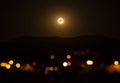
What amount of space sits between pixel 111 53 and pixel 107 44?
92 centimetres

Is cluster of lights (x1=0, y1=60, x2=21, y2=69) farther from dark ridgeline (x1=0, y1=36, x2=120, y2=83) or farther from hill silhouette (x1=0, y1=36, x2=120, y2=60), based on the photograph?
hill silhouette (x1=0, y1=36, x2=120, y2=60)

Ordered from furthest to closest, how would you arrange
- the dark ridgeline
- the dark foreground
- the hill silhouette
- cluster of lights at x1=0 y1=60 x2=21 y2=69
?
the hill silhouette
the dark ridgeline
cluster of lights at x1=0 y1=60 x2=21 y2=69
the dark foreground

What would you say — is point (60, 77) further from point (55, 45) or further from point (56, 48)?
point (55, 45)

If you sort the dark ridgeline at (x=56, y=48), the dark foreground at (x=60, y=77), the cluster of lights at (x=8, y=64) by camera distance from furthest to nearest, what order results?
the dark ridgeline at (x=56, y=48) < the cluster of lights at (x=8, y=64) < the dark foreground at (x=60, y=77)

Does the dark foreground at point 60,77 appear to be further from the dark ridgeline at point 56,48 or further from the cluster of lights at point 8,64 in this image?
the cluster of lights at point 8,64

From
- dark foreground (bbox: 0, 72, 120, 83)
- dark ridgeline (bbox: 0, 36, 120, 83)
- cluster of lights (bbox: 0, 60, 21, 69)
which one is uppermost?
dark ridgeline (bbox: 0, 36, 120, 83)

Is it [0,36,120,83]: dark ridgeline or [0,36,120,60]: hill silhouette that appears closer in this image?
[0,36,120,83]: dark ridgeline

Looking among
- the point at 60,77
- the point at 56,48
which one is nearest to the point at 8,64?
the point at 56,48

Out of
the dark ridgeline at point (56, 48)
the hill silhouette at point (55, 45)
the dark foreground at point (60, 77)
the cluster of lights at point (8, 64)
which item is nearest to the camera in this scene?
the dark foreground at point (60, 77)

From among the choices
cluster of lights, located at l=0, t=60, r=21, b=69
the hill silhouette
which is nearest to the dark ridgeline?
the hill silhouette

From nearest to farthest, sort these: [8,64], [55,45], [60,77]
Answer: [60,77] < [8,64] < [55,45]

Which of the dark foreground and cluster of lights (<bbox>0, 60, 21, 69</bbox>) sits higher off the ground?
cluster of lights (<bbox>0, 60, 21, 69</bbox>)

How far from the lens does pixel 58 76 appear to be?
12.4 metres

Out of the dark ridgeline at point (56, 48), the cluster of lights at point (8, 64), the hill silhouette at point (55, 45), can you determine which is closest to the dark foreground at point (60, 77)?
the dark ridgeline at point (56, 48)
